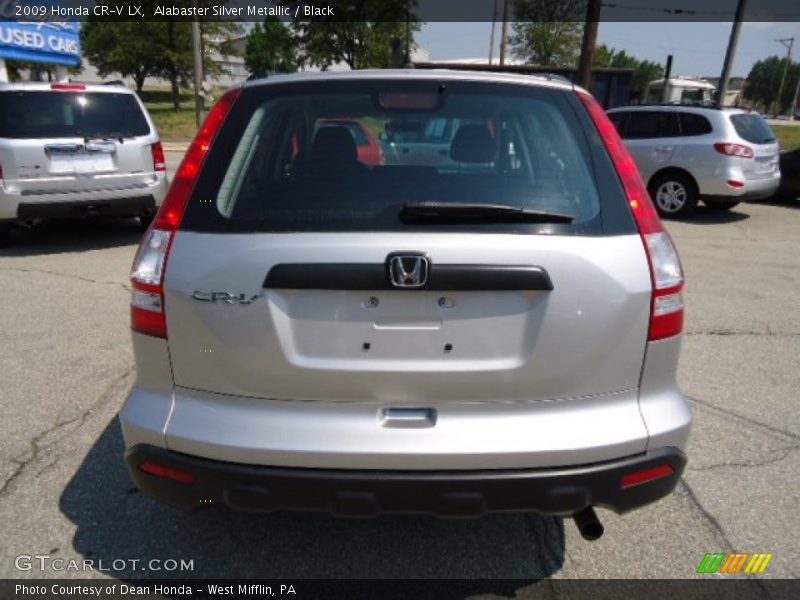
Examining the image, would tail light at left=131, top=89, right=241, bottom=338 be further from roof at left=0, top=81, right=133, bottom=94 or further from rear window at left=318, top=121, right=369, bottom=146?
roof at left=0, top=81, right=133, bottom=94

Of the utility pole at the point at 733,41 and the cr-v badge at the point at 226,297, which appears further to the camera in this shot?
the utility pole at the point at 733,41

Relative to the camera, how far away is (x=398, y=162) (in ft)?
6.72

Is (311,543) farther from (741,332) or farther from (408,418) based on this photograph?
(741,332)

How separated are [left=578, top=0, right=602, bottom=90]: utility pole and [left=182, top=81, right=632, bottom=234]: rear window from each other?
677 inches

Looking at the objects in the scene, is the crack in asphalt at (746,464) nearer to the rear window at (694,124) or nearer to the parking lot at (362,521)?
the parking lot at (362,521)

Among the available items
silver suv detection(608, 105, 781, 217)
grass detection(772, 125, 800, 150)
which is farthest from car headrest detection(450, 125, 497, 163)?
grass detection(772, 125, 800, 150)

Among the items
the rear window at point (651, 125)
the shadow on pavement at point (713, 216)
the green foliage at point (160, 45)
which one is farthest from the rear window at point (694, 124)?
the green foliage at point (160, 45)

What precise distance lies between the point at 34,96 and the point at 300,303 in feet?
20.8

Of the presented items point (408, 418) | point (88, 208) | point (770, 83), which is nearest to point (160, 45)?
point (88, 208)

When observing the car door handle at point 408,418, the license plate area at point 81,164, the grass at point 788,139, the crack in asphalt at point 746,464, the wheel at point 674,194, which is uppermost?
the car door handle at point 408,418

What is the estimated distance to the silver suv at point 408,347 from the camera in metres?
1.78

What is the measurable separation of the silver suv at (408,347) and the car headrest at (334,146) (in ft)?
0.62

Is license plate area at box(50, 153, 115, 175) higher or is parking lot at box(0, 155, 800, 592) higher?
license plate area at box(50, 153, 115, 175)

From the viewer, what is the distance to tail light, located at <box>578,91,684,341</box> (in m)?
1.85
